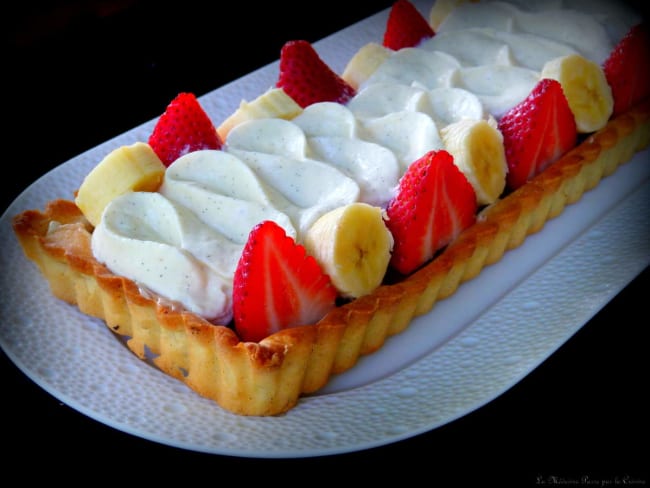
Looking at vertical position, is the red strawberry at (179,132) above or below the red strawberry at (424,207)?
above

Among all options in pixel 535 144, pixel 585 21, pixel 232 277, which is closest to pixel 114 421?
pixel 232 277

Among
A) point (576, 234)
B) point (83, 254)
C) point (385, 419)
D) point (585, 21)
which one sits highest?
point (585, 21)

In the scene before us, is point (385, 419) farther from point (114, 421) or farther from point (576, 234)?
point (576, 234)

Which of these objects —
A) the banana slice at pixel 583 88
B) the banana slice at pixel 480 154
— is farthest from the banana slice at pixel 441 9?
the banana slice at pixel 480 154

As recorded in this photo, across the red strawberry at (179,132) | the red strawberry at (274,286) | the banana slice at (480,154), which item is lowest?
the red strawberry at (274,286)

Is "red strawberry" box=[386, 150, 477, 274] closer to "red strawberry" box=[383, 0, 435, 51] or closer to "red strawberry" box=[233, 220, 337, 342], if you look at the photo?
"red strawberry" box=[233, 220, 337, 342]

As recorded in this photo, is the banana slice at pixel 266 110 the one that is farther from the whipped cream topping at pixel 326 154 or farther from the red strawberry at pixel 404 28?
the red strawberry at pixel 404 28
